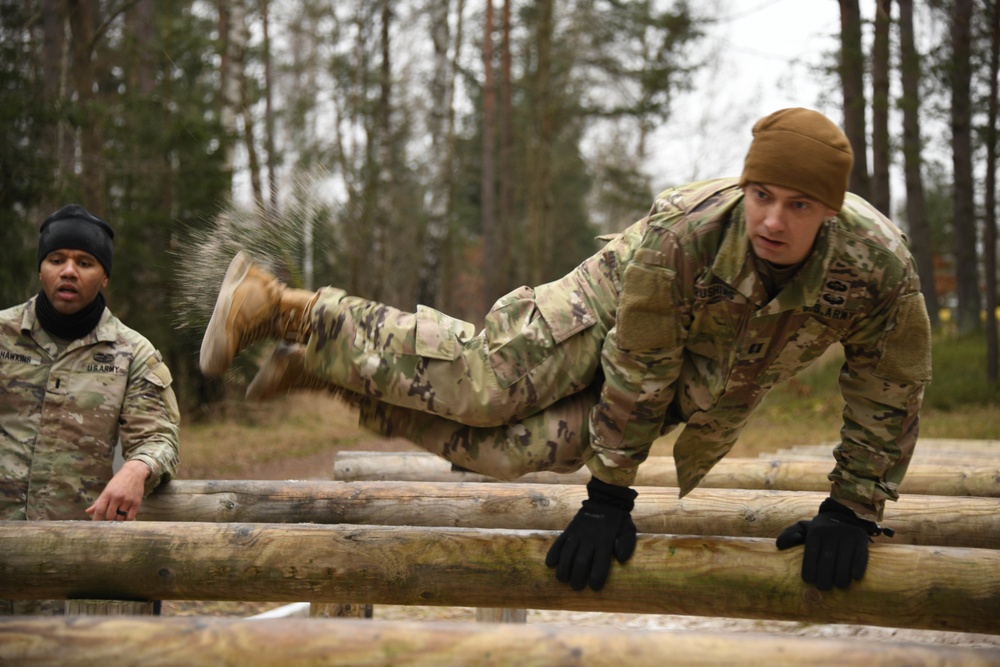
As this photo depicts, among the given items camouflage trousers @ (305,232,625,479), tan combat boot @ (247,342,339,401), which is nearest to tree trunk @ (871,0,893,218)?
camouflage trousers @ (305,232,625,479)

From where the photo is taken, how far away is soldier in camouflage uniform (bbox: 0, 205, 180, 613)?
3.80 meters

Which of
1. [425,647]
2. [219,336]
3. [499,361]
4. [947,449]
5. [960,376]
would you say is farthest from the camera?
[960,376]

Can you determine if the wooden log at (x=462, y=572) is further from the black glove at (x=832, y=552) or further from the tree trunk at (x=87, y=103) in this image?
the tree trunk at (x=87, y=103)

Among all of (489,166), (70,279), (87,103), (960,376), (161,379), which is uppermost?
(489,166)

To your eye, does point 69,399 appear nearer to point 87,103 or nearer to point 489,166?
point 87,103

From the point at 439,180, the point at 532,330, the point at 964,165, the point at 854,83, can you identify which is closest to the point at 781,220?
the point at 532,330

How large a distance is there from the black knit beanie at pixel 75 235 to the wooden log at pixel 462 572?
1291mm

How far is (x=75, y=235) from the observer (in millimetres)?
3920

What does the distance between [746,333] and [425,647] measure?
1334 mm

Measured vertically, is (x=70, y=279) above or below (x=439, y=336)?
above

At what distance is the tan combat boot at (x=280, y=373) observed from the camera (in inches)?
121

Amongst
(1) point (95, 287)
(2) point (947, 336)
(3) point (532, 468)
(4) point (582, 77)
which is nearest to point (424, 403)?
(3) point (532, 468)

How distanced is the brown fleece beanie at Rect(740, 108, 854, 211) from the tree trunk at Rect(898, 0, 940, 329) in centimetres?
1080

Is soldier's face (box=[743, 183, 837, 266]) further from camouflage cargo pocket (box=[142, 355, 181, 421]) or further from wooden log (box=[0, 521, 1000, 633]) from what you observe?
camouflage cargo pocket (box=[142, 355, 181, 421])
